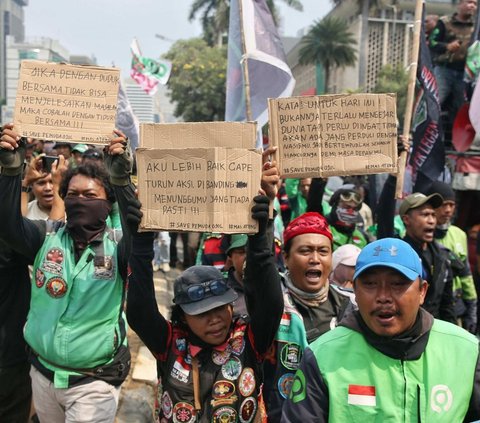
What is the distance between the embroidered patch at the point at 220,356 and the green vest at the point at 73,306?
28.8 inches

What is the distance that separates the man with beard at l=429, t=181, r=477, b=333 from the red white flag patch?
2.63 metres

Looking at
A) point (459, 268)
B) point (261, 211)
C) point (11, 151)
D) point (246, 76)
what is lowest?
point (459, 268)

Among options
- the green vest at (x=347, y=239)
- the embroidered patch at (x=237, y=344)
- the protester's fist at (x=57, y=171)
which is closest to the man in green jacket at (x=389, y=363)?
the embroidered patch at (x=237, y=344)

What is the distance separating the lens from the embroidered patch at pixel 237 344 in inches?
98.1

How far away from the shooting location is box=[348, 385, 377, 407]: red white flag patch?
6.32ft

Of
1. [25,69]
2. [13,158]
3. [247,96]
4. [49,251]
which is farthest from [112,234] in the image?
[247,96]

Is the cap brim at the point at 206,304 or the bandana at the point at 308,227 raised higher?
the bandana at the point at 308,227

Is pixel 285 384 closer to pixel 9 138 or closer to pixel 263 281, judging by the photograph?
pixel 263 281

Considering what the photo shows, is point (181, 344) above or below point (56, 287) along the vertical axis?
below

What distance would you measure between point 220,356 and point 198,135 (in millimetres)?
929

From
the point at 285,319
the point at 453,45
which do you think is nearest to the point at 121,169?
the point at 285,319

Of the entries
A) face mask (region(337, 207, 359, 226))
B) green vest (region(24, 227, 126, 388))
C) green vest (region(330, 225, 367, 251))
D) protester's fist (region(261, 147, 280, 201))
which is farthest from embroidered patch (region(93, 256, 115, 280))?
face mask (region(337, 207, 359, 226))

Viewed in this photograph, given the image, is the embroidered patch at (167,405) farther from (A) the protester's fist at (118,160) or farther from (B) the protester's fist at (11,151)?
(B) the protester's fist at (11,151)

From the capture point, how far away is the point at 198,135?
97.4 inches
